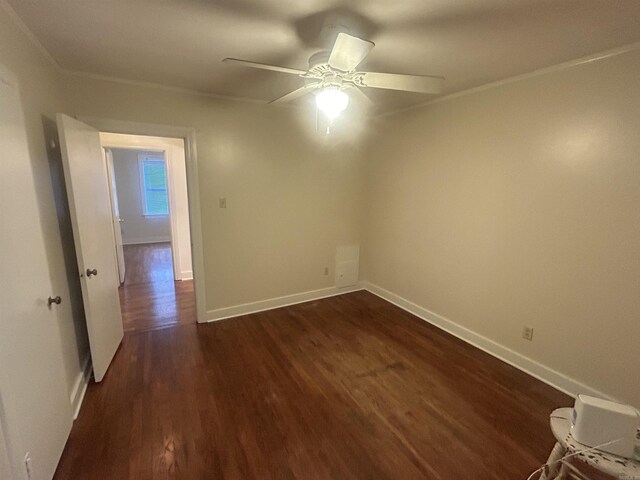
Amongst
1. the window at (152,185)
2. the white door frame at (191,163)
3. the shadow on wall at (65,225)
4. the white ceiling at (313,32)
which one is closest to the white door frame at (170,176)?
the white door frame at (191,163)

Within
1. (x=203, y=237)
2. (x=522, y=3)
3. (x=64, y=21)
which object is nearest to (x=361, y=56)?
(x=522, y=3)

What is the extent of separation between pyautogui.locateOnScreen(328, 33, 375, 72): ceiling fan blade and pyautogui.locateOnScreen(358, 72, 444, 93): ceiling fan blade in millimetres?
195

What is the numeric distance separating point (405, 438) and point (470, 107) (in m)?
2.67

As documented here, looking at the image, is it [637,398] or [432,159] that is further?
[432,159]

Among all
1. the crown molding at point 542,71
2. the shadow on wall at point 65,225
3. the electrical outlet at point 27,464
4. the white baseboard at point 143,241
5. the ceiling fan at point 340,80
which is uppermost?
the crown molding at point 542,71

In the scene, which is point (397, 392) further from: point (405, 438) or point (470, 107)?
point (470, 107)

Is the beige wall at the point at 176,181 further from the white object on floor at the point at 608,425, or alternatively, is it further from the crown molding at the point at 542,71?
the white object on floor at the point at 608,425

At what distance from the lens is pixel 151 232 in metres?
7.54

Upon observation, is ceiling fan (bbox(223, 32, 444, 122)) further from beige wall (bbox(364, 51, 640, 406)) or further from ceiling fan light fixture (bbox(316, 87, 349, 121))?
beige wall (bbox(364, 51, 640, 406))

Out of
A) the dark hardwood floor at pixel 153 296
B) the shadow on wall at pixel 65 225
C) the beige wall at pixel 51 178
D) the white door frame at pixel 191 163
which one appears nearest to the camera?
the beige wall at pixel 51 178

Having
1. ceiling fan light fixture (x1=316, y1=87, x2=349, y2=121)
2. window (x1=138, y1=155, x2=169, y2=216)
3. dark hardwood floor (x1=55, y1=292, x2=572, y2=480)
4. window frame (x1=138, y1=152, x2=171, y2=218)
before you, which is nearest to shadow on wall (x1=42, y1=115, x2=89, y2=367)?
dark hardwood floor (x1=55, y1=292, x2=572, y2=480)

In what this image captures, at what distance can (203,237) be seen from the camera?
312 cm

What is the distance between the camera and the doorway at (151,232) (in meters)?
3.67

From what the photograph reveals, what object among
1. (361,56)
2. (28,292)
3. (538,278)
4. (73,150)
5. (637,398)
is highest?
(361,56)
